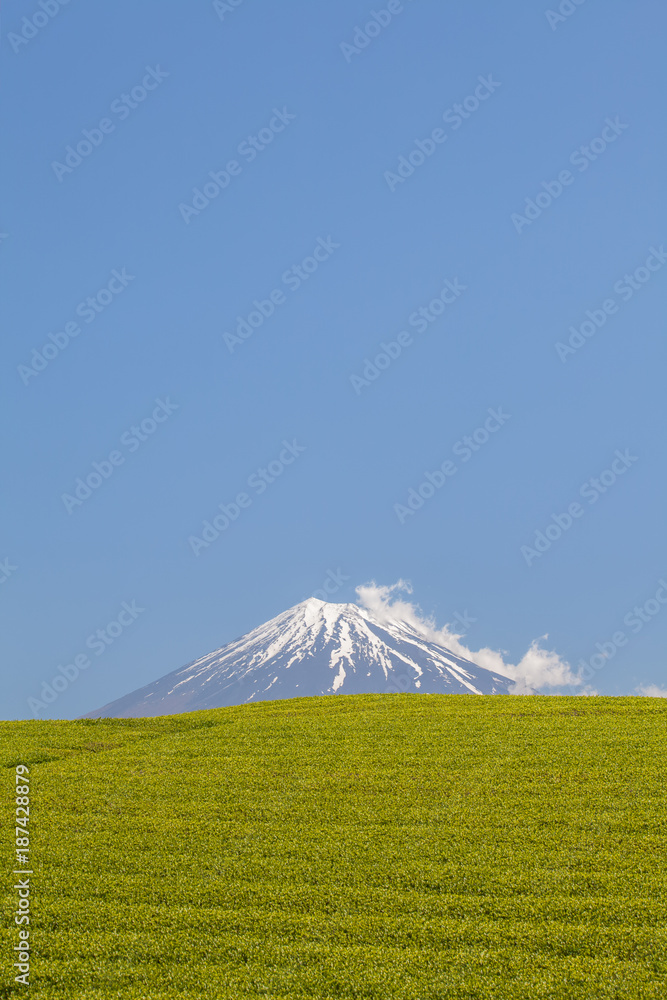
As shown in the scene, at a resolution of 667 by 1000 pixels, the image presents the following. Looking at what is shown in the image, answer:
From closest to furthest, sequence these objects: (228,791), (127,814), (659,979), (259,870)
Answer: (659,979) → (259,870) → (127,814) → (228,791)

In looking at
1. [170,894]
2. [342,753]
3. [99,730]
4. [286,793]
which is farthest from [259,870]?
[99,730]

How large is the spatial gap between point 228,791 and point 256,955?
9.80 m

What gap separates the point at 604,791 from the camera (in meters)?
25.6

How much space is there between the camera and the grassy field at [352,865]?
53.8ft

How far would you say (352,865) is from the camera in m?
20.7

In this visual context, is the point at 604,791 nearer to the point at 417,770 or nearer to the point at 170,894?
the point at 417,770

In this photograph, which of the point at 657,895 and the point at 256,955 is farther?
the point at 657,895

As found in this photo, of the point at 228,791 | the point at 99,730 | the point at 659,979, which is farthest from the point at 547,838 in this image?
the point at 99,730

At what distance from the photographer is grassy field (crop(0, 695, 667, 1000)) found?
16.4 m

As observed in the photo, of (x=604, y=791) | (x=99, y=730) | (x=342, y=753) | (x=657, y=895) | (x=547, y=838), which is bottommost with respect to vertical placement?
(x=657, y=895)

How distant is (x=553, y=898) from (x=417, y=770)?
374 inches

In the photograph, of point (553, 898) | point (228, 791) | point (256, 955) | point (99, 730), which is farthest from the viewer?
point (99, 730)

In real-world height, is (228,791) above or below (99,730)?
below

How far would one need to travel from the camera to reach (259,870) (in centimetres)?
2053
